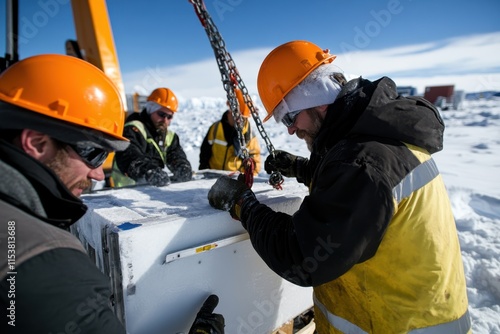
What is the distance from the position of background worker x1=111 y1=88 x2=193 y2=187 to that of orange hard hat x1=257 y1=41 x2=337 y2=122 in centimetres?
148

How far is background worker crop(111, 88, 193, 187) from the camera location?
2.93m

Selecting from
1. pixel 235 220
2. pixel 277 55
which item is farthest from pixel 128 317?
pixel 277 55

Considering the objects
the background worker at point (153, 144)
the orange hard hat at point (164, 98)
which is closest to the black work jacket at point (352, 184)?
the background worker at point (153, 144)

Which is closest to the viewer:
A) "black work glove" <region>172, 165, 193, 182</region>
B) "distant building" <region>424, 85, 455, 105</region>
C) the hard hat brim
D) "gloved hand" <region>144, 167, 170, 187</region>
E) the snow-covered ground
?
the hard hat brim

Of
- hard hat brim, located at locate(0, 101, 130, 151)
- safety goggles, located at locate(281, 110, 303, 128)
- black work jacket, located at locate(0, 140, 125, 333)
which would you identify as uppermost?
hard hat brim, located at locate(0, 101, 130, 151)

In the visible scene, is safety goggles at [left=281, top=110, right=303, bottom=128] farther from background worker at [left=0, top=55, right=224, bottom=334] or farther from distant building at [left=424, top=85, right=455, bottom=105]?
distant building at [left=424, top=85, right=455, bottom=105]

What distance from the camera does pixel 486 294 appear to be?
2773 mm

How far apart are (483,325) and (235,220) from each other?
2315 millimetres

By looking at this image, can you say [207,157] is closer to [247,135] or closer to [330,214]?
[247,135]

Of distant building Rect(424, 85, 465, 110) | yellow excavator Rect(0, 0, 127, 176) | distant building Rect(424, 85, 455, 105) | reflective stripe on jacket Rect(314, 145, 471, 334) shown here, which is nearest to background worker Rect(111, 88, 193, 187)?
yellow excavator Rect(0, 0, 127, 176)

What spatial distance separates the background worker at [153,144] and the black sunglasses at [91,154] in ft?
5.10

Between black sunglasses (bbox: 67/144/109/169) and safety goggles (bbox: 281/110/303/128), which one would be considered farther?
safety goggles (bbox: 281/110/303/128)

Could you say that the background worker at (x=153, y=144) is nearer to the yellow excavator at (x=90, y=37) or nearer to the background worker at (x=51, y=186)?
the yellow excavator at (x=90, y=37)

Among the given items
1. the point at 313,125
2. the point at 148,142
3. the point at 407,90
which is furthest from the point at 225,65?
the point at 407,90
